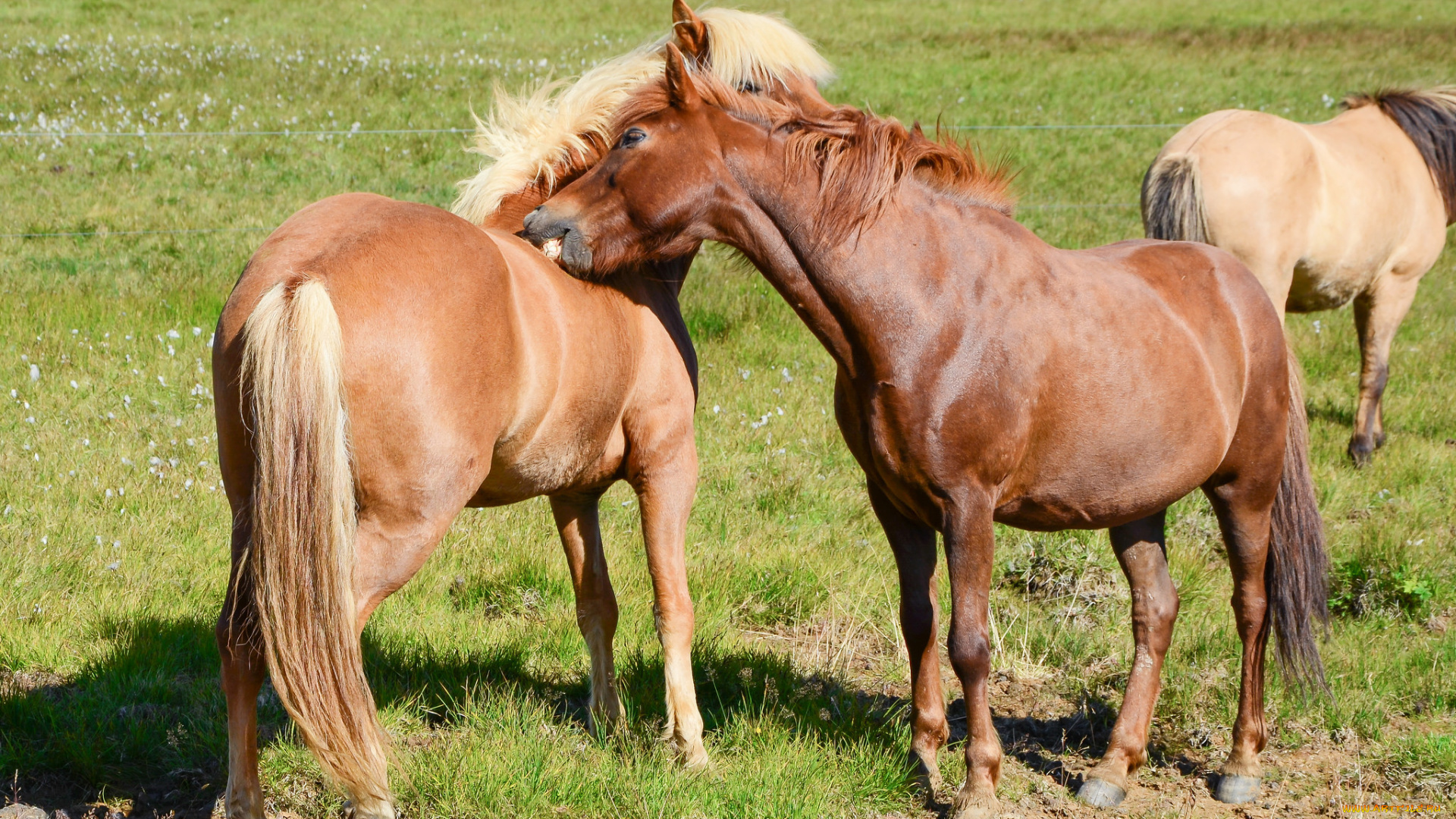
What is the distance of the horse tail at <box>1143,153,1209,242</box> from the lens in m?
6.41

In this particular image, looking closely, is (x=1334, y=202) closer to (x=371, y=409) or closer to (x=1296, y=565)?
(x=1296, y=565)

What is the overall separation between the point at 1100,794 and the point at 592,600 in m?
1.83

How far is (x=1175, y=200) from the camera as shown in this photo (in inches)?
256

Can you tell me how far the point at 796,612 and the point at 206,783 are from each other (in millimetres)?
2354

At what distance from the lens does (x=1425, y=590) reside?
15.8 ft

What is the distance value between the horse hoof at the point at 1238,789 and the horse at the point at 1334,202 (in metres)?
3.44

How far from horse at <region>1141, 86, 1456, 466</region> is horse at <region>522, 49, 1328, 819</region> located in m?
3.06

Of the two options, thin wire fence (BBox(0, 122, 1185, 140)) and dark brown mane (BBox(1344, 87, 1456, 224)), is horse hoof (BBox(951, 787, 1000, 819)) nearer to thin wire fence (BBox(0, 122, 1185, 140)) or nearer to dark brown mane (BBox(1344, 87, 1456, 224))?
dark brown mane (BBox(1344, 87, 1456, 224))

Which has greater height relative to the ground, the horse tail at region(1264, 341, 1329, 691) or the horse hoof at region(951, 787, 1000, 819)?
the horse tail at region(1264, 341, 1329, 691)

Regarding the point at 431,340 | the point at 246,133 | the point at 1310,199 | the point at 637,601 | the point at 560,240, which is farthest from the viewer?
the point at 246,133

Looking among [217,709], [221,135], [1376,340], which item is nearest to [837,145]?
[217,709]

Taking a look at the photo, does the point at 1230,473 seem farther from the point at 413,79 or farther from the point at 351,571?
the point at 413,79

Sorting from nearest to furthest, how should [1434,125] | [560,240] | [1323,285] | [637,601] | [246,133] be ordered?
[560,240], [637,601], [1323,285], [1434,125], [246,133]

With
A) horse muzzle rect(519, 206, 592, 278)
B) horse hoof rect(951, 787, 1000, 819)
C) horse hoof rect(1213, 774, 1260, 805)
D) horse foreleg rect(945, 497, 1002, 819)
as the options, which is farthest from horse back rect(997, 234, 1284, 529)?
horse muzzle rect(519, 206, 592, 278)
